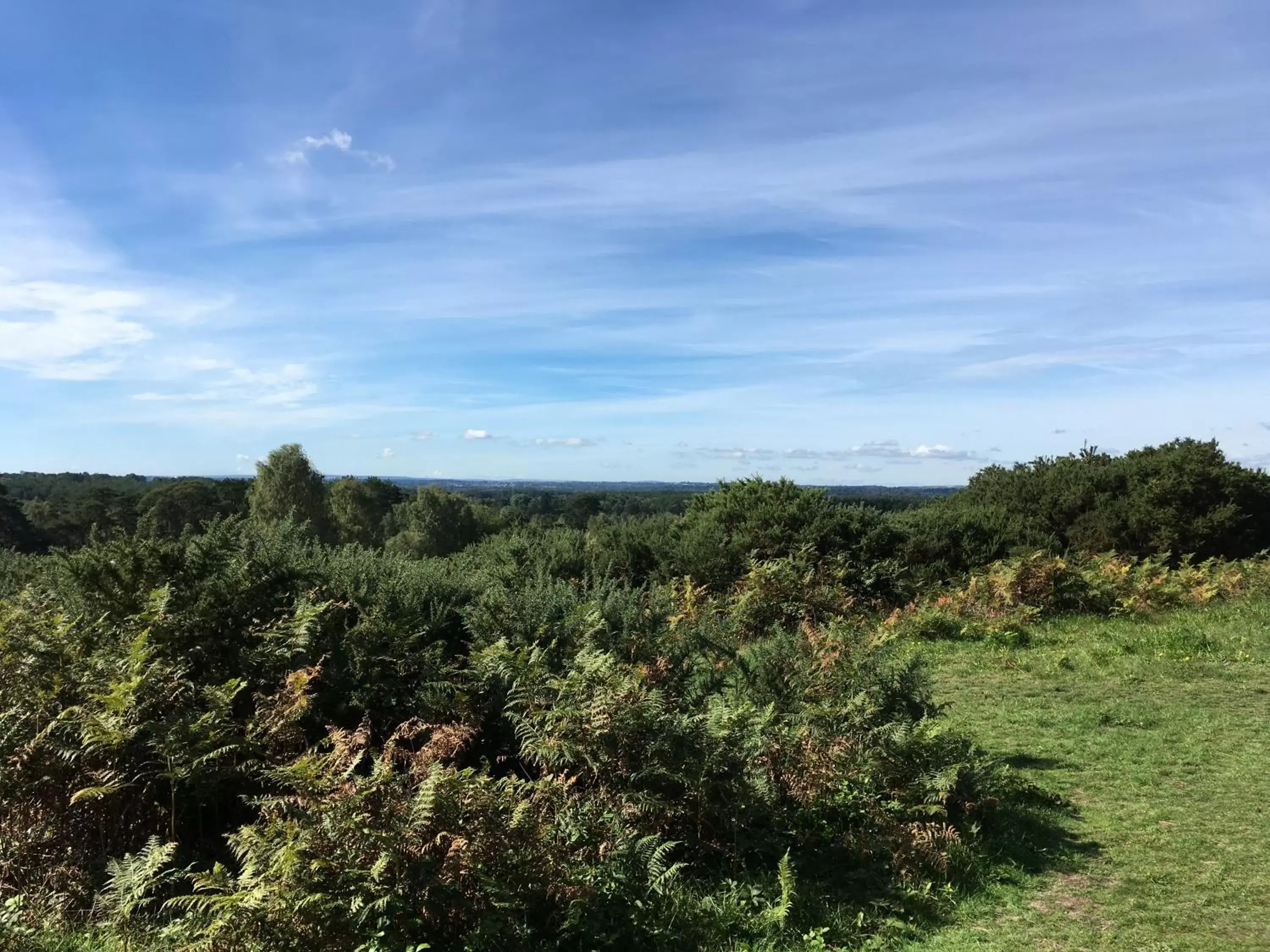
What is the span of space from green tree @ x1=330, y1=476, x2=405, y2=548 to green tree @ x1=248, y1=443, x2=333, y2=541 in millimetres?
2926

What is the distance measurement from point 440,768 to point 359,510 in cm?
4301

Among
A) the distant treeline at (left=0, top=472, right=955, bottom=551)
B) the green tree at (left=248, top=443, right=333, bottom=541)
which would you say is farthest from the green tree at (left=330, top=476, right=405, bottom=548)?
the green tree at (left=248, top=443, right=333, bottom=541)

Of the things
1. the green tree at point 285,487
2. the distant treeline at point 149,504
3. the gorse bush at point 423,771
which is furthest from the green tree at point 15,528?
the gorse bush at point 423,771

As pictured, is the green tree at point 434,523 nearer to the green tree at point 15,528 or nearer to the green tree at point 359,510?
the green tree at point 359,510

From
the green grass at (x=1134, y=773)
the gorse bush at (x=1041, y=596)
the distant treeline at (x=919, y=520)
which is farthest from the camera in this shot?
the distant treeline at (x=919, y=520)

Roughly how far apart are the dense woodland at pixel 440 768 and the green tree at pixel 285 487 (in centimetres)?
2753

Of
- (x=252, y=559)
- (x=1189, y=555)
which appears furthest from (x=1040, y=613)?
(x=252, y=559)

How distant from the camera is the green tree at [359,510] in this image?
40844 millimetres

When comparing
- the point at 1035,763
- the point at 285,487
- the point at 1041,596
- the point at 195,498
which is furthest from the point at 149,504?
the point at 1035,763

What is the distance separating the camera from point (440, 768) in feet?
12.9

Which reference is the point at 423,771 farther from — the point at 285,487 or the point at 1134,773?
the point at 285,487

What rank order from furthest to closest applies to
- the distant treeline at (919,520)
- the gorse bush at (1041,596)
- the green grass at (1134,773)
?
1. the distant treeline at (919,520)
2. the gorse bush at (1041,596)
3. the green grass at (1134,773)

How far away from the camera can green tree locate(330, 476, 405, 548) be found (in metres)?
40.8

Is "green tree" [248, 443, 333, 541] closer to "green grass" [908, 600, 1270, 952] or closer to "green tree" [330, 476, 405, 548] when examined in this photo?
"green tree" [330, 476, 405, 548]
